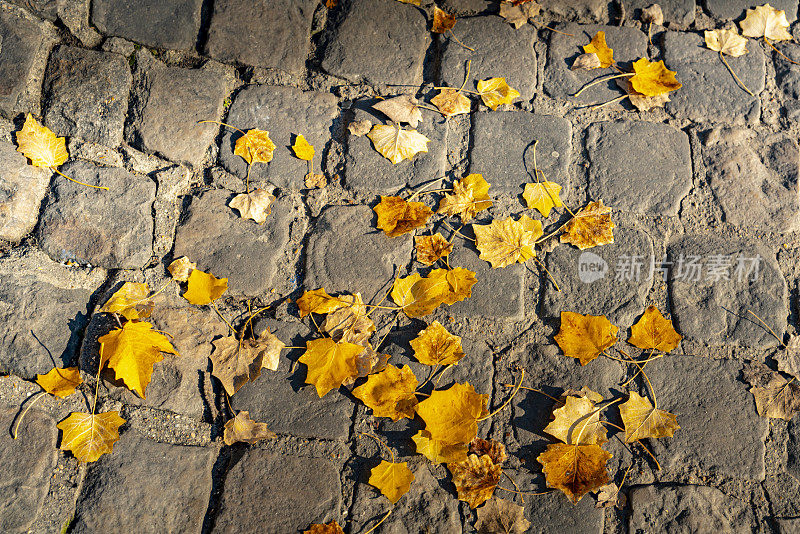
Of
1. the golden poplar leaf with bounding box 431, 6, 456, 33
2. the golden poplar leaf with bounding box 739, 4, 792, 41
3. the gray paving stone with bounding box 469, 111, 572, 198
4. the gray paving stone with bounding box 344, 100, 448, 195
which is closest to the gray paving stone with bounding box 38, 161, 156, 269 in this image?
the gray paving stone with bounding box 344, 100, 448, 195

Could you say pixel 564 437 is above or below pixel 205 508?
above

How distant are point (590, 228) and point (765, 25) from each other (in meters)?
1.46

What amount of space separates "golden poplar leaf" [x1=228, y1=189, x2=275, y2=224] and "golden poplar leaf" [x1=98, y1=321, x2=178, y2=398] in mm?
569

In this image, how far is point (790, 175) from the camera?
7.68ft

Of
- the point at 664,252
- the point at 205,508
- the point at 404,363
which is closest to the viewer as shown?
the point at 205,508

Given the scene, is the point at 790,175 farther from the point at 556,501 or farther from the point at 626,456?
the point at 556,501

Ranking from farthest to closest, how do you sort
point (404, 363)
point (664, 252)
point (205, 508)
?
point (664, 252)
point (404, 363)
point (205, 508)

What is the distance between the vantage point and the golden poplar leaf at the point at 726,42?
2.54m

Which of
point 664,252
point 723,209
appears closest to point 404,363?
point 664,252

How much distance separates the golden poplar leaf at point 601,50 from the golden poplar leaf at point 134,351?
7.35ft

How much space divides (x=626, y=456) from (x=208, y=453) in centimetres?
151

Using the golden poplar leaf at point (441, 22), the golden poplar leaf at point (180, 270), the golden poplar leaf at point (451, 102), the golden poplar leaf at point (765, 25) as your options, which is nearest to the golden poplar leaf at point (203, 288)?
the golden poplar leaf at point (180, 270)

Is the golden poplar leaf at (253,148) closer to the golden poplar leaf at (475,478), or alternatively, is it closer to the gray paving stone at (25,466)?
the gray paving stone at (25,466)

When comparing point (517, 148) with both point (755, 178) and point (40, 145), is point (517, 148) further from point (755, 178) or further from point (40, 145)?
point (40, 145)
